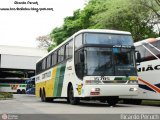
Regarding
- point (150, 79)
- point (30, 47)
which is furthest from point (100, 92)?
point (30, 47)

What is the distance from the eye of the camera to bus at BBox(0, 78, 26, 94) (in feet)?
233

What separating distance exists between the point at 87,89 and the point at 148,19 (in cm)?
1967

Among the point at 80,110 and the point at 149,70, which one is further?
the point at 149,70

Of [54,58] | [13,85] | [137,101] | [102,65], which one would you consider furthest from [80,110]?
[13,85]

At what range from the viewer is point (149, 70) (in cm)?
2102

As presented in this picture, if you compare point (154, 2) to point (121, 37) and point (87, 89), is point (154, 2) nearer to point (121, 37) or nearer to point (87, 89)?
point (121, 37)

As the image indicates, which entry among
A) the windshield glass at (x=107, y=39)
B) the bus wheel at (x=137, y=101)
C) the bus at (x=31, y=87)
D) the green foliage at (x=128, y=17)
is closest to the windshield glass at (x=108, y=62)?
the windshield glass at (x=107, y=39)

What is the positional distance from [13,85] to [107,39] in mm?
54295

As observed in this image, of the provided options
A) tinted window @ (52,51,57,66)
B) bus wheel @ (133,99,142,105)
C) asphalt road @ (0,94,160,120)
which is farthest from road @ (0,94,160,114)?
tinted window @ (52,51,57,66)

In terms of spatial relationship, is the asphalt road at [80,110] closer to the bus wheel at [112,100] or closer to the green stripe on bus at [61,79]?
the bus wheel at [112,100]

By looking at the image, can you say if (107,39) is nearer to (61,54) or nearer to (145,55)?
(145,55)

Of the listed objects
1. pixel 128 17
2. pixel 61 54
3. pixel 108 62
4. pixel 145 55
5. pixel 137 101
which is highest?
pixel 128 17

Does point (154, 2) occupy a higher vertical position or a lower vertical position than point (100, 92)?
higher

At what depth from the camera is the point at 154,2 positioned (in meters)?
33.5
